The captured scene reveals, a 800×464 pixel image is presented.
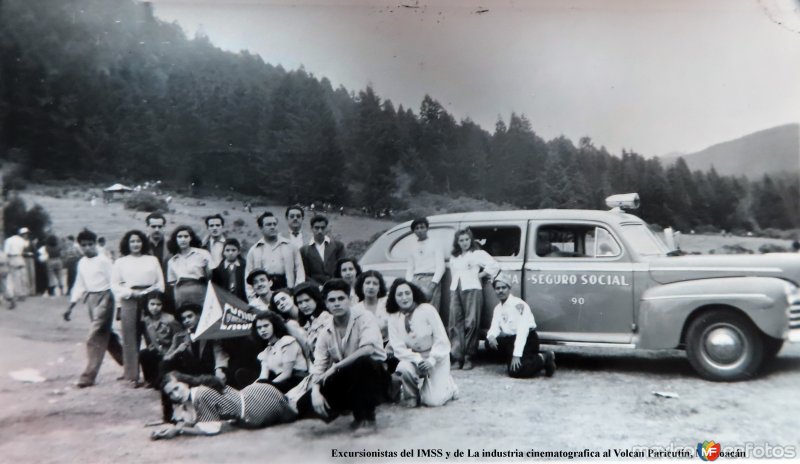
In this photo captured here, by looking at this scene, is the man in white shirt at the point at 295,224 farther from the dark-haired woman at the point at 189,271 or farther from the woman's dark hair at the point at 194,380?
the woman's dark hair at the point at 194,380

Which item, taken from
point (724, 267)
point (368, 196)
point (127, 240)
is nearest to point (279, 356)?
point (368, 196)

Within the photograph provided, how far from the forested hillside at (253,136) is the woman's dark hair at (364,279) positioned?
513mm

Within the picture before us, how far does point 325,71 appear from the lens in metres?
3.63

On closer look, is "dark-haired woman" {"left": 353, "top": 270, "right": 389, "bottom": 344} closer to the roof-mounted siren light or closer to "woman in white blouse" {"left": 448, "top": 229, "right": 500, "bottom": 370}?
"woman in white blouse" {"left": 448, "top": 229, "right": 500, "bottom": 370}

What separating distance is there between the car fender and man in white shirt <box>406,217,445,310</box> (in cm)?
131

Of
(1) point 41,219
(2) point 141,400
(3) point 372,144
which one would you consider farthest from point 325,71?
(2) point 141,400

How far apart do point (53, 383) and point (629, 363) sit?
368cm

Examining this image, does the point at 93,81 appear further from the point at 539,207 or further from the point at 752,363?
the point at 752,363

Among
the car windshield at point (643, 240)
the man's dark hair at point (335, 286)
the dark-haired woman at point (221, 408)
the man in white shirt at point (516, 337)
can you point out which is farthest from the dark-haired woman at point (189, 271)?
the car windshield at point (643, 240)

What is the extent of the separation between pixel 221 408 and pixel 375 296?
1.09 m

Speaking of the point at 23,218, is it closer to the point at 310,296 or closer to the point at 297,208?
the point at 297,208

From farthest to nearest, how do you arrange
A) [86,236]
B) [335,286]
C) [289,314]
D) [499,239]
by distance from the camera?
[499,239], [86,236], [289,314], [335,286]

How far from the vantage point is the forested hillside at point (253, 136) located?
11.8 feet

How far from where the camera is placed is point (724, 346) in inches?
134
